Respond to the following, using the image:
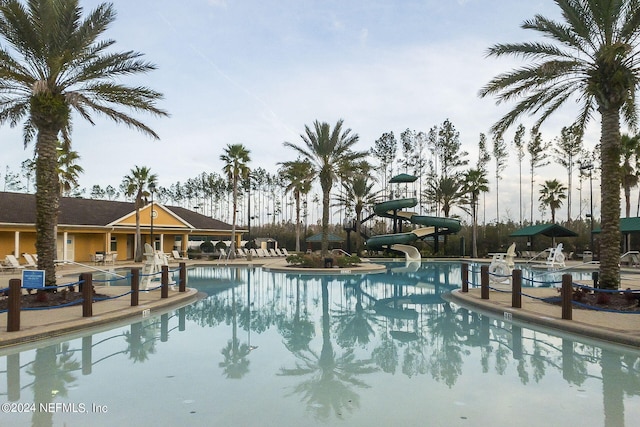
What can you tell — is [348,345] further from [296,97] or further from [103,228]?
[103,228]

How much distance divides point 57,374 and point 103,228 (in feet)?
91.9

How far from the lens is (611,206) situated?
1152 centimetres

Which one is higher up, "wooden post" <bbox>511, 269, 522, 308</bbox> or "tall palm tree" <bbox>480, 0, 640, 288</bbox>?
"tall palm tree" <bbox>480, 0, 640, 288</bbox>

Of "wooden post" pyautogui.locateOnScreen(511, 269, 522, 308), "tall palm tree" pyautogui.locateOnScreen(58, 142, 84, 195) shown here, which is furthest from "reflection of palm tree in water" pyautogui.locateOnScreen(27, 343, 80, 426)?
"tall palm tree" pyautogui.locateOnScreen(58, 142, 84, 195)

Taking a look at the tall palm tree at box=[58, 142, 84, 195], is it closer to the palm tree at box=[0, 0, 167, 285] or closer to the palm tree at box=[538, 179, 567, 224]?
the palm tree at box=[0, 0, 167, 285]

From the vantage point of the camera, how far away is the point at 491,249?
42.8 m

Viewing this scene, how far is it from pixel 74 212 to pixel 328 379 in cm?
3198

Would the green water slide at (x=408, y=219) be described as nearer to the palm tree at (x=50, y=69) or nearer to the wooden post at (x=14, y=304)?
the palm tree at (x=50, y=69)

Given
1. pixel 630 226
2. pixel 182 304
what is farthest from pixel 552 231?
pixel 182 304

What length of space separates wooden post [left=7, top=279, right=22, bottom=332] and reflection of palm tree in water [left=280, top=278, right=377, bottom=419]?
17.8 feet

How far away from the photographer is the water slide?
35.1 m

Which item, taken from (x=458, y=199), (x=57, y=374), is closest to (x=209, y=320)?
(x=57, y=374)

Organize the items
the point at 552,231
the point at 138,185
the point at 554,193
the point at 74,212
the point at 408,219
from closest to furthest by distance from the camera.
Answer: the point at 138,185, the point at 74,212, the point at 552,231, the point at 408,219, the point at 554,193

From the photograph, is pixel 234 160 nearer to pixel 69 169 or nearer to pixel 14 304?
pixel 69 169
